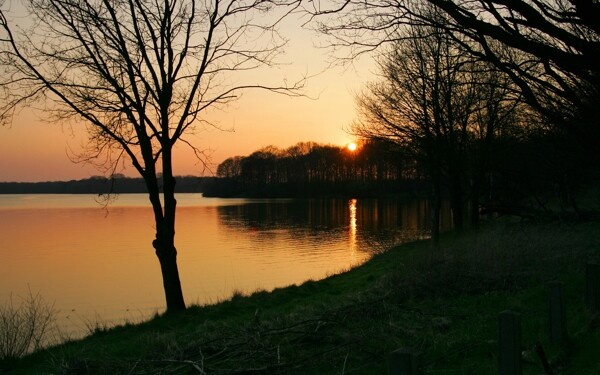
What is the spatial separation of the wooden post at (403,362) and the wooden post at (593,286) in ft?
17.3

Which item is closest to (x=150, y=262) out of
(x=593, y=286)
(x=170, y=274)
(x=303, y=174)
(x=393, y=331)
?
(x=170, y=274)

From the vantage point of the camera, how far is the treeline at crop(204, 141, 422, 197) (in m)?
126

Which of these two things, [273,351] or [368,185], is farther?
[368,185]

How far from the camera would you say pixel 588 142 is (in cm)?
702

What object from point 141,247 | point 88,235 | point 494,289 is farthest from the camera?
point 88,235

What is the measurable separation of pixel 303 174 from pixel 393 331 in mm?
143787

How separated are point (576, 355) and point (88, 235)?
1716 inches

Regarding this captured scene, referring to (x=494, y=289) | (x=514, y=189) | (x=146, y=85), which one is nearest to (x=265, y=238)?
(x=514, y=189)

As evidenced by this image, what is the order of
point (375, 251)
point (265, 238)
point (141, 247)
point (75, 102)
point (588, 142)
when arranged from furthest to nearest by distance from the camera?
1. point (265, 238)
2. point (141, 247)
3. point (375, 251)
4. point (75, 102)
5. point (588, 142)

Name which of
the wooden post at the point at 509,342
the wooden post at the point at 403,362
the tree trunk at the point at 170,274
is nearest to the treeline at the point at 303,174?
the tree trunk at the point at 170,274

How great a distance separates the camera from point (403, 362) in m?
2.98

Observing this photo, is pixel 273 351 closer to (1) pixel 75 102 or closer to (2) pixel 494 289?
(2) pixel 494 289

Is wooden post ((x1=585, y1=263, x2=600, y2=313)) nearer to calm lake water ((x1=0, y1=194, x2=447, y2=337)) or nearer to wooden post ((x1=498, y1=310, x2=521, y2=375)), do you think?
wooden post ((x1=498, y1=310, x2=521, y2=375))

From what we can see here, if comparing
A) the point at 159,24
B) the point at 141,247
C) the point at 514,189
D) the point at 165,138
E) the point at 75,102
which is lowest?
the point at 141,247
